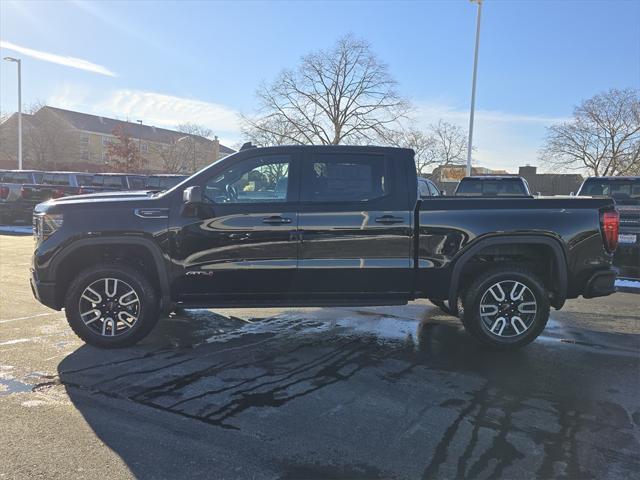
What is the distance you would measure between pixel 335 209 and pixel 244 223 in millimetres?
889

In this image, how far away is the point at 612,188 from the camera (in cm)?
1233

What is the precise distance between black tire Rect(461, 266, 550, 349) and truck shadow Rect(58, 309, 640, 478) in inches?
8.0

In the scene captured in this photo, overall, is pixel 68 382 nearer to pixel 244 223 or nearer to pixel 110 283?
pixel 110 283

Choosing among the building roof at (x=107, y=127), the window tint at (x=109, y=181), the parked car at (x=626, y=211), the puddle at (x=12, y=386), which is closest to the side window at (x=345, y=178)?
the puddle at (x=12, y=386)

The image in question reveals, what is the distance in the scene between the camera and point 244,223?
4883 mm

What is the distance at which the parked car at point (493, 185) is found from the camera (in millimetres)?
13992

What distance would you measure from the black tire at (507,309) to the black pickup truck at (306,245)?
0.01 metres

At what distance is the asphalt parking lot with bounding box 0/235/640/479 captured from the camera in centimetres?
302

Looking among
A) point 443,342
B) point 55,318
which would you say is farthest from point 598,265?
point 55,318

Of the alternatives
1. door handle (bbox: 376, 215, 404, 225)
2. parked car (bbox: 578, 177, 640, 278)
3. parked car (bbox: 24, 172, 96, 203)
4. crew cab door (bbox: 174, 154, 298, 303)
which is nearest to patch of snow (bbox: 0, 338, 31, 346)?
crew cab door (bbox: 174, 154, 298, 303)

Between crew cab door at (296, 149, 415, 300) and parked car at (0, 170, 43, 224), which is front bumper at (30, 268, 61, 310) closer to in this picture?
crew cab door at (296, 149, 415, 300)

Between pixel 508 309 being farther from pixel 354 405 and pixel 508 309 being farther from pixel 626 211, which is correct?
pixel 626 211

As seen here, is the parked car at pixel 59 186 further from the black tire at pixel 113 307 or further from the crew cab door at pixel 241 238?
the crew cab door at pixel 241 238

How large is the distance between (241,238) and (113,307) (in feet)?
4.82
